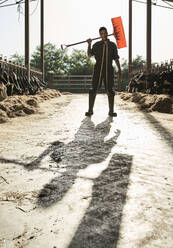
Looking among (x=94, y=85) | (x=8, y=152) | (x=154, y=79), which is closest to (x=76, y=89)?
(x=154, y=79)

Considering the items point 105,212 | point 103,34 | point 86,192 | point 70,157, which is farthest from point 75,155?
point 103,34

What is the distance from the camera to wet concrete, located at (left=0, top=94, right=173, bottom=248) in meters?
0.98

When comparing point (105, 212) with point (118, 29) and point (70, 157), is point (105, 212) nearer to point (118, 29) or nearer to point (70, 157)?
point (70, 157)

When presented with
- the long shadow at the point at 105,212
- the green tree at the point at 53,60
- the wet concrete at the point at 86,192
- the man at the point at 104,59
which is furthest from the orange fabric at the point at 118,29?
the green tree at the point at 53,60

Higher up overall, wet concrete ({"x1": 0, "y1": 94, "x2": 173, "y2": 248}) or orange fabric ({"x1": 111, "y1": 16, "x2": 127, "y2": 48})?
orange fabric ({"x1": 111, "y1": 16, "x2": 127, "y2": 48})

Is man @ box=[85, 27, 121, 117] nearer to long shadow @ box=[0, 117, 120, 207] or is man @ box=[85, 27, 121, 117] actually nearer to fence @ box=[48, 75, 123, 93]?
long shadow @ box=[0, 117, 120, 207]

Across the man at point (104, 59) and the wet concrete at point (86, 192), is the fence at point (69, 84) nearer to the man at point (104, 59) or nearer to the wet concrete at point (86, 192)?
the man at point (104, 59)

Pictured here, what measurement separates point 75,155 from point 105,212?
101 centimetres

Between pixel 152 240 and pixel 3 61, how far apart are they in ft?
18.8

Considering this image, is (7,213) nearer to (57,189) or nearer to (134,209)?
(57,189)

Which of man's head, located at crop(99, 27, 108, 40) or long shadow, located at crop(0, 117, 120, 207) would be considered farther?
man's head, located at crop(99, 27, 108, 40)

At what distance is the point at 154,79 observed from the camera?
7508mm

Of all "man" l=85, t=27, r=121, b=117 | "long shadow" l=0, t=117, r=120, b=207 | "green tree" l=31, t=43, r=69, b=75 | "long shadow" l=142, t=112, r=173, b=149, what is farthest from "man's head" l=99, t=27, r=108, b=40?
"green tree" l=31, t=43, r=69, b=75

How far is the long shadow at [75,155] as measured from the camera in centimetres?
139
